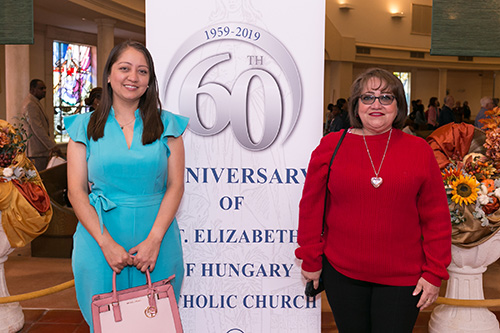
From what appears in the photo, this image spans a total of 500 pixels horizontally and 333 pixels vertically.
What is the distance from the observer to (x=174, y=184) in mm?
2297

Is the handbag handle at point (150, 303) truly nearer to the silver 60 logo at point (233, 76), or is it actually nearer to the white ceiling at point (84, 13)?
the silver 60 logo at point (233, 76)

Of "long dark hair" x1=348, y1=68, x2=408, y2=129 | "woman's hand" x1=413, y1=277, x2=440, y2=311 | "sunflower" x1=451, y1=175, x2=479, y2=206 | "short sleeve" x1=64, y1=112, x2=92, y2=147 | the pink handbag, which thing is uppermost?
"long dark hair" x1=348, y1=68, x2=408, y2=129

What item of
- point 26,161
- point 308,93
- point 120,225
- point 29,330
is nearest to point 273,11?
point 308,93

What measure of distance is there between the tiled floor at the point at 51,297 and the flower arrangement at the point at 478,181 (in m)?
0.90

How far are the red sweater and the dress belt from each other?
2.21 ft

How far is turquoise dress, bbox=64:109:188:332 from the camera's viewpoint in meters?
2.18

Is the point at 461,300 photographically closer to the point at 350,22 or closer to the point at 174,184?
the point at 174,184

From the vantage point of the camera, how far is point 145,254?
2191mm

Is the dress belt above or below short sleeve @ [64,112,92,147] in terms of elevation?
below

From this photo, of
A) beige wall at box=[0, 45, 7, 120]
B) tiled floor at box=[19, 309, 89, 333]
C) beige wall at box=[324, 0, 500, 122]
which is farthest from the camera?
beige wall at box=[324, 0, 500, 122]

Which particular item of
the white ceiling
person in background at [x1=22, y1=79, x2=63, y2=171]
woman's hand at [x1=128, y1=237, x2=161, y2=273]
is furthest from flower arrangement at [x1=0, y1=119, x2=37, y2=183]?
the white ceiling

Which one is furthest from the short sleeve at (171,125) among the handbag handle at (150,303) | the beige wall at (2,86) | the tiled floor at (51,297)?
the beige wall at (2,86)

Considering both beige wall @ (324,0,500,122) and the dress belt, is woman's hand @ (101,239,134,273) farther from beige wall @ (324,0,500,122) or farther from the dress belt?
beige wall @ (324,0,500,122)

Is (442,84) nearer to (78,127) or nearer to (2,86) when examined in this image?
(2,86)
